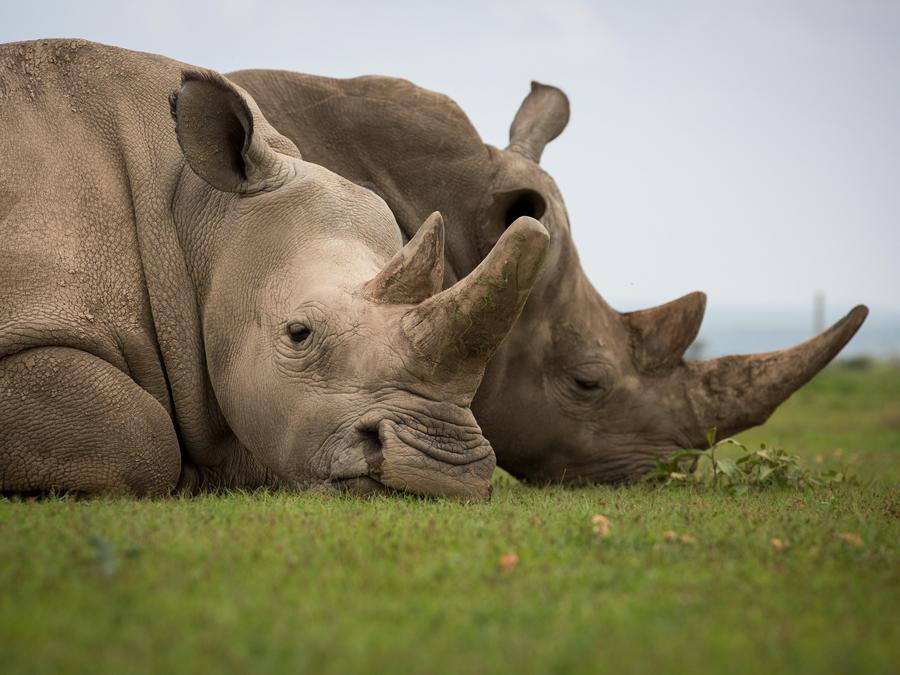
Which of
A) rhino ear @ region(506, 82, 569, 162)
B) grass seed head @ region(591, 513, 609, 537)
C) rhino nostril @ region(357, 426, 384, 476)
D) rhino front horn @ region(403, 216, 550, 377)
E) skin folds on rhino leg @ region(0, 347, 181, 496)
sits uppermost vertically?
rhino ear @ region(506, 82, 569, 162)

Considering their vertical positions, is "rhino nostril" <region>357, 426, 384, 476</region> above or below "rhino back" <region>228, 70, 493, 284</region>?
below

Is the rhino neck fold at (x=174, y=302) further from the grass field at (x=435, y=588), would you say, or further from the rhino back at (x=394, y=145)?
the rhino back at (x=394, y=145)

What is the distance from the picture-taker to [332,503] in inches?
185

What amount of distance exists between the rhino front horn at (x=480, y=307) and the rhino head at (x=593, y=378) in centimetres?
232

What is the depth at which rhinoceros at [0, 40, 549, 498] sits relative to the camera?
5.04m

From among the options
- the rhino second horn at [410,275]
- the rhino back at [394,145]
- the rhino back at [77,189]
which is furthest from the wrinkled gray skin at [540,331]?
the rhino second horn at [410,275]

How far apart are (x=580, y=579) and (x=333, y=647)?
1013mm

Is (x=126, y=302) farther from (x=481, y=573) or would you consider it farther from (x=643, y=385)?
(x=643, y=385)

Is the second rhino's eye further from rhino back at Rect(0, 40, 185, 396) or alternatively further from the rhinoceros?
rhino back at Rect(0, 40, 185, 396)

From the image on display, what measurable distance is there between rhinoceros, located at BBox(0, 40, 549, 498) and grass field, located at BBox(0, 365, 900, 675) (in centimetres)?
43

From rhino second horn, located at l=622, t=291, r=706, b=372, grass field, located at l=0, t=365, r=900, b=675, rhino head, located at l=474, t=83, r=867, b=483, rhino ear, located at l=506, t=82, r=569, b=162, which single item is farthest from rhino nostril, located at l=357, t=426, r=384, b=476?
rhino ear, located at l=506, t=82, r=569, b=162

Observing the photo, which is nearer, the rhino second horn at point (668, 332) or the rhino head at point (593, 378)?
the rhino head at point (593, 378)

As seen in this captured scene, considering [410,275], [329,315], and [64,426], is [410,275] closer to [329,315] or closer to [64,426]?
[329,315]

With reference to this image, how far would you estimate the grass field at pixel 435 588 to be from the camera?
267 centimetres
